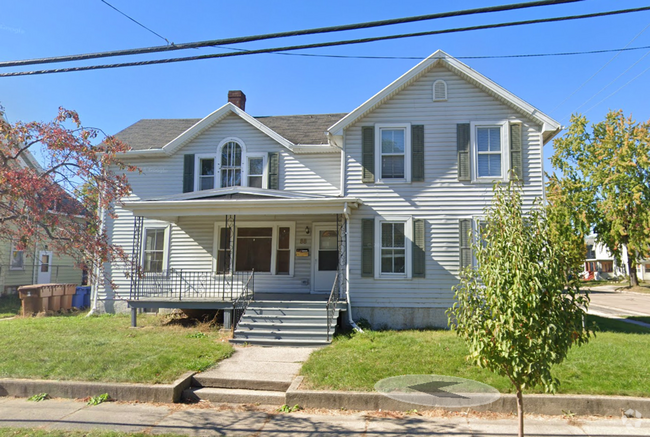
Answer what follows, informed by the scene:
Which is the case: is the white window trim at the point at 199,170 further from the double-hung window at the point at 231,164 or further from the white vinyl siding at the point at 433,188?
the white vinyl siding at the point at 433,188

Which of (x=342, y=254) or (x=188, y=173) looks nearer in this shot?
(x=342, y=254)

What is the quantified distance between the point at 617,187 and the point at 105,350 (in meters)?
37.0

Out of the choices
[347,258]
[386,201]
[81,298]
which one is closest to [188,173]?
[347,258]

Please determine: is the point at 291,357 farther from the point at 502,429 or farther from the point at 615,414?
the point at 615,414

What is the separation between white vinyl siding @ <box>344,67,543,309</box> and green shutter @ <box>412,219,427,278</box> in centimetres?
13

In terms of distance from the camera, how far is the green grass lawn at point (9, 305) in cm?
1540

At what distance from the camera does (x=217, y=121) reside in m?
14.6

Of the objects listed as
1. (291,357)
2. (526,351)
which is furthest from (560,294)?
(291,357)

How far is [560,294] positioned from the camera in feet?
14.0

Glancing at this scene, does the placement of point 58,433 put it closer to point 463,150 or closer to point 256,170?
point 256,170

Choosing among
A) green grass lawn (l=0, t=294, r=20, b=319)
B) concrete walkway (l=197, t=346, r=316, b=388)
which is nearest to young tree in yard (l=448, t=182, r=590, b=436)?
concrete walkway (l=197, t=346, r=316, b=388)

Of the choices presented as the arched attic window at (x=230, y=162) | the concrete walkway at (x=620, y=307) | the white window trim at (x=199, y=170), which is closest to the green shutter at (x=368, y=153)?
the arched attic window at (x=230, y=162)

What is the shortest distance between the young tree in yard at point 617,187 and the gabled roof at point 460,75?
Answer: 70.9 ft

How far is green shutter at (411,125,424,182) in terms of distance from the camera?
12.6m
